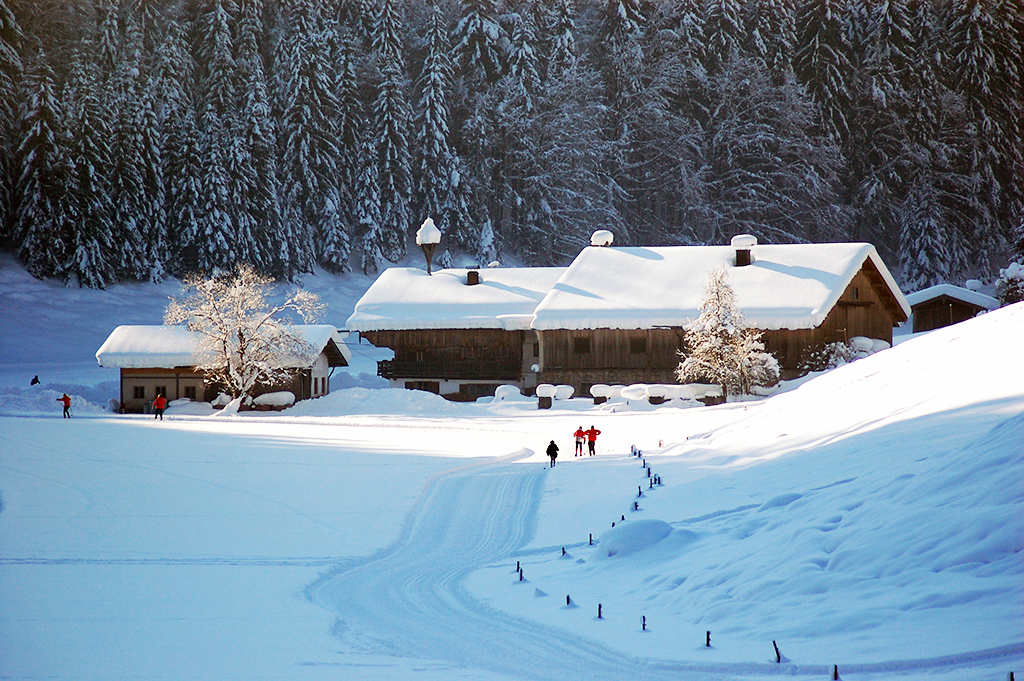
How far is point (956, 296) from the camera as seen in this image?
164 feet

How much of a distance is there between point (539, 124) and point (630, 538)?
2490 inches

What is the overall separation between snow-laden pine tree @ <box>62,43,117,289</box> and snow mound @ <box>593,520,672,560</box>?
49.1 meters

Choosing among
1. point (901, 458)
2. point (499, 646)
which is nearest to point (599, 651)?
point (499, 646)

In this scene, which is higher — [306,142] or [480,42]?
[480,42]

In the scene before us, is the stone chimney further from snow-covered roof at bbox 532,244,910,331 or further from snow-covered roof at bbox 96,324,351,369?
snow-covered roof at bbox 96,324,351,369

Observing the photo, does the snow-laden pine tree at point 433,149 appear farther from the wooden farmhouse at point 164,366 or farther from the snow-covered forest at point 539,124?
the wooden farmhouse at point 164,366

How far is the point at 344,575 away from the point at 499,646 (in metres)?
3.77

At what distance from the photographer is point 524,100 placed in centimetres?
7144

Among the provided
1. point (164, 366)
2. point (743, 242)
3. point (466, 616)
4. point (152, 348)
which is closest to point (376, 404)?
point (164, 366)

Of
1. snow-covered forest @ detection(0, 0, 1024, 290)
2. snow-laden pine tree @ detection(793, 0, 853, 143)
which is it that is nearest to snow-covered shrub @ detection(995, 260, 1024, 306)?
snow-covered forest @ detection(0, 0, 1024, 290)

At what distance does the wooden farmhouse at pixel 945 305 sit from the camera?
49.6 meters

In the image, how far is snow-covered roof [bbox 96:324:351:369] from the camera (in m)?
39.3

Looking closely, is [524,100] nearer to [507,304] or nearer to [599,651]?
[507,304]

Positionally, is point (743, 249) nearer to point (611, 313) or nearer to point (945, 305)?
point (611, 313)
